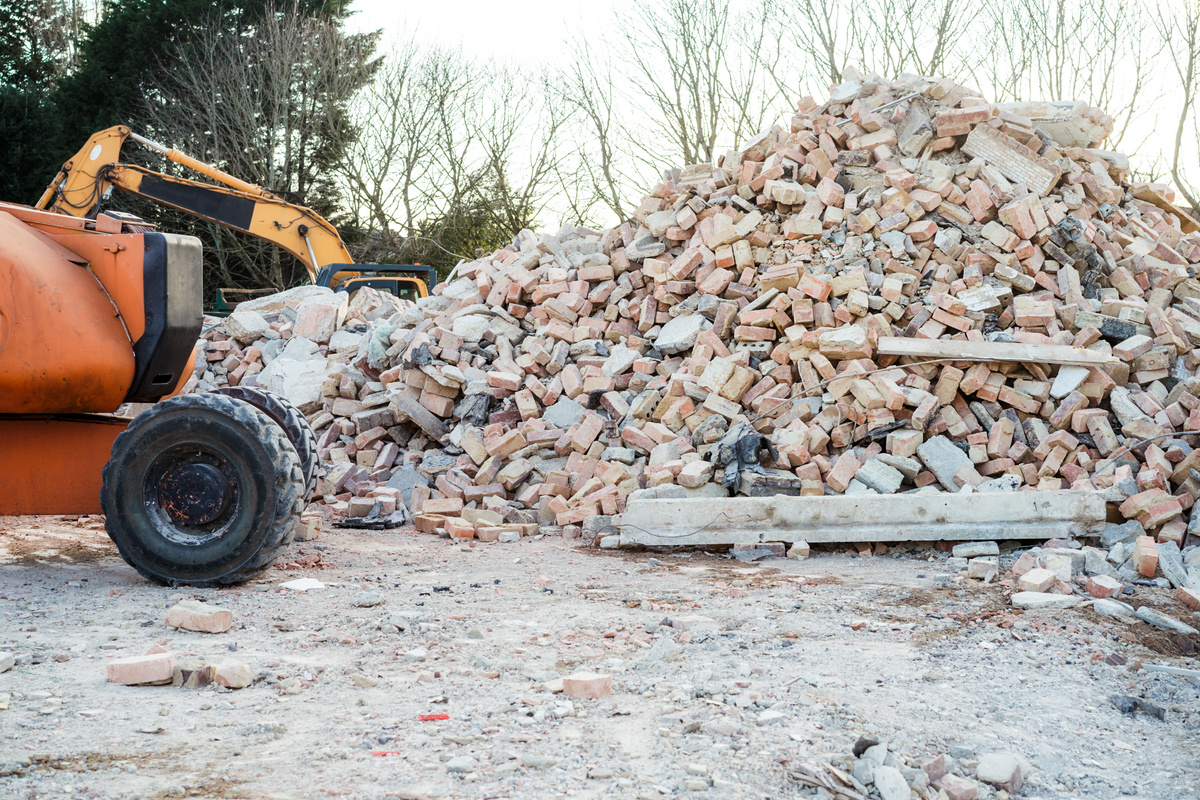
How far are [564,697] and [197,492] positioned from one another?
2.50m

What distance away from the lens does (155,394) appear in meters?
5.20

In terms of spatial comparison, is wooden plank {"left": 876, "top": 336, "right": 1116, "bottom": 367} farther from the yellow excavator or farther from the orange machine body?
the yellow excavator

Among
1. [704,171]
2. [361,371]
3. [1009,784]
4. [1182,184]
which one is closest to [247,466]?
[1009,784]

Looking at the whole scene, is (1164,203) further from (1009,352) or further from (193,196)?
(193,196)

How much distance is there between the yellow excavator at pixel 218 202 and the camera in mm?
11023

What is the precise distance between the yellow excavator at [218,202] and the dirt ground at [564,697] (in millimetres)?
7073

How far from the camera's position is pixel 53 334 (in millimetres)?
4609

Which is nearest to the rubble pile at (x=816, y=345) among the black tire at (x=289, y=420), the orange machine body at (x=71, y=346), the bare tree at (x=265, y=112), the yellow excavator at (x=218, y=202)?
the black tire at (x=289, y=420)

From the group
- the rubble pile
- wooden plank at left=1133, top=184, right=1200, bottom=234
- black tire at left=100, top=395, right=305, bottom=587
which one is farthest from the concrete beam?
wooden plank at left=1133, top=184, right=1200, bottom=234

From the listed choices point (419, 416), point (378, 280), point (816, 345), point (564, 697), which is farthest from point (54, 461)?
point (378, 280)

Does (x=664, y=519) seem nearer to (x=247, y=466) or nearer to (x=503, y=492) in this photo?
(x=503, y=492)

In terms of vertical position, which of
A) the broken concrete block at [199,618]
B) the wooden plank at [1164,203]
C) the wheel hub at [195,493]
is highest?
the wooden plank at [1164,203]

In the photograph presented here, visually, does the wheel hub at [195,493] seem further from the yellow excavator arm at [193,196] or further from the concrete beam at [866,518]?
the yellow excavator arm at [193,196]

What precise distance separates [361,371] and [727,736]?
728 centimetres
